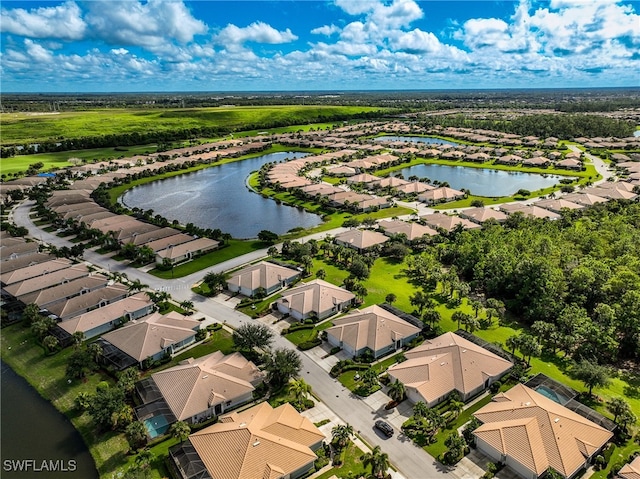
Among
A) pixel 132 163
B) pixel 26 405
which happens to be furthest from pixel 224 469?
pixel 132 163

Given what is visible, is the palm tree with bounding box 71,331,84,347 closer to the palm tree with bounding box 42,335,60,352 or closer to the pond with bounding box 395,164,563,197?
the palm tree with bounding box 42,335,60,352

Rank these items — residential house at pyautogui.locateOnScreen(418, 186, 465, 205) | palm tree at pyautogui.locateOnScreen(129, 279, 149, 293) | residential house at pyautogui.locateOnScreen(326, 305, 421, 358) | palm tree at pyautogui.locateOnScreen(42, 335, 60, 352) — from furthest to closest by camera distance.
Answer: residential house at pyautogui.locateOnScreen(418, 186, 465, 205) → palm tree at pyautogui.locateOnScreen(129, 279, 149, 293) → palm tree at pyautogui.locateOnScreen(42, 335, 60, 352) → residential house at pyautogui.locateOnScreen(326, 305, 421, 358)

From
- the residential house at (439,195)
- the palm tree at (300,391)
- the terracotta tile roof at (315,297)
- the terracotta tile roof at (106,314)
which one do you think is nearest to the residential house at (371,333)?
the terracotta tile roof at (315,297)

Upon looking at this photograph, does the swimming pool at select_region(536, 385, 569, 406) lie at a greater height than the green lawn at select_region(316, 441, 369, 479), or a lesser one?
greater

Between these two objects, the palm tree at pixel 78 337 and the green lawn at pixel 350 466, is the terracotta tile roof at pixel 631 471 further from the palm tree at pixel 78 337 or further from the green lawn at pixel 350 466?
the palm tree at pixel 78 337

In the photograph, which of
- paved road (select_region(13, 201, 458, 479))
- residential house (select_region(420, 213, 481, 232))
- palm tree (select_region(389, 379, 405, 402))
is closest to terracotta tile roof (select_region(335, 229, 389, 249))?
residential house (select_region(420, 213, 481, 232))

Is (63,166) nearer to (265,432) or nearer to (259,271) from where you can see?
(259,271)
